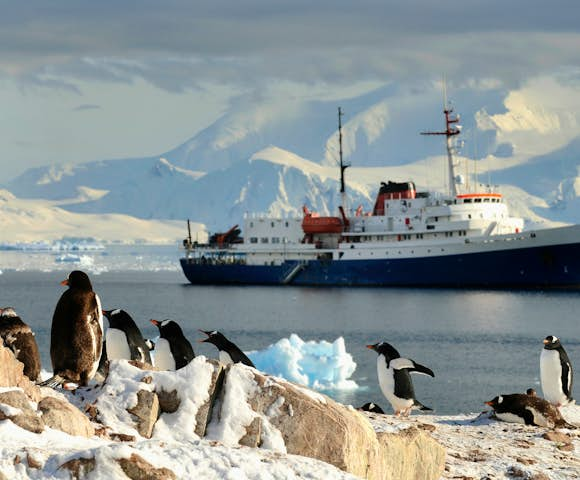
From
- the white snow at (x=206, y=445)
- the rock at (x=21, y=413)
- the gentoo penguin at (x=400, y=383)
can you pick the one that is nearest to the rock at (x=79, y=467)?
the white snow at (x=206, y=445)

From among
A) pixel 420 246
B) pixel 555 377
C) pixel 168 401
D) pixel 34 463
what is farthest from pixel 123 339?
pixel 420 246

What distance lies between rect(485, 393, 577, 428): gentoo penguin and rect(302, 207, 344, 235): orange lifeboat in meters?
67.0

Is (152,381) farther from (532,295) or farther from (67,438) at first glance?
(532,295)

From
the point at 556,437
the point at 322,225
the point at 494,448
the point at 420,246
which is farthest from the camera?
the point at 322,225

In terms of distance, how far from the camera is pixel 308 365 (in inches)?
1136

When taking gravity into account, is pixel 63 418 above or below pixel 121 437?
above

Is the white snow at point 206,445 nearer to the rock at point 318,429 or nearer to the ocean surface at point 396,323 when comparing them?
the rock at point 318,429

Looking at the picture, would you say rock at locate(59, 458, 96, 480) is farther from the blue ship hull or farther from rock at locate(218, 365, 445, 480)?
the blue ship hull

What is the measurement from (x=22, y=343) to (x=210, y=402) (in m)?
1.78

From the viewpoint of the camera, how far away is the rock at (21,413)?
6.55 m

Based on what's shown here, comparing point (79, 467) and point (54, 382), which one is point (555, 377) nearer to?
point (54, 382)

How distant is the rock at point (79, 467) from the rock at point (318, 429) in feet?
5.78

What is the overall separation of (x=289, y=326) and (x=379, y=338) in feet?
24.3

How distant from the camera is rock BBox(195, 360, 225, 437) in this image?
24.9 feet
